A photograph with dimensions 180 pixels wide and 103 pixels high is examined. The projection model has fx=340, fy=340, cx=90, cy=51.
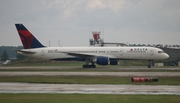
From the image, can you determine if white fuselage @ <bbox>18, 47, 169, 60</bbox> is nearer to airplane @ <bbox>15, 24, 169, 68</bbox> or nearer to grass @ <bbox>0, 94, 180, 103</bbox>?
airplane @ <bbox>15, 24, 169, 68</bbox>

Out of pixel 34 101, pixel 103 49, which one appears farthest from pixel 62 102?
pixel 103 49

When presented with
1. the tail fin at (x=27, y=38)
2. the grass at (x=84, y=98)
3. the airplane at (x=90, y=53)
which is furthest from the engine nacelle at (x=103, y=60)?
the grass at (x=84, y=98)

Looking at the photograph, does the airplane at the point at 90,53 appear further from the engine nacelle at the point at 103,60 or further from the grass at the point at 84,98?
the grass at the point at 84,98

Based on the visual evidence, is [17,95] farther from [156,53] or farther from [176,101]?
[156,53]

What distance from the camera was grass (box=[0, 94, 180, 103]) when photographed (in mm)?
21469

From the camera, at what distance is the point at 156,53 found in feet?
206

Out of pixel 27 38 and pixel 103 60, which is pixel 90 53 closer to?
pixel 103 60

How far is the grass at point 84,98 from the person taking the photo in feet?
70.4

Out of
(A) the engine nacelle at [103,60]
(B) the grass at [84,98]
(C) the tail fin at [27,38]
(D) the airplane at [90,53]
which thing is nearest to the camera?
(B) the grass at [84,98]

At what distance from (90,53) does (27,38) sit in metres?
12.8

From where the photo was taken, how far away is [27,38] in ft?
217

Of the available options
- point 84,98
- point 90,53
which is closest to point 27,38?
point 90,53

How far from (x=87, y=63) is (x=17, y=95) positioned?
134ft

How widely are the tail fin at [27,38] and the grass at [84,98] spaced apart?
4279cm
